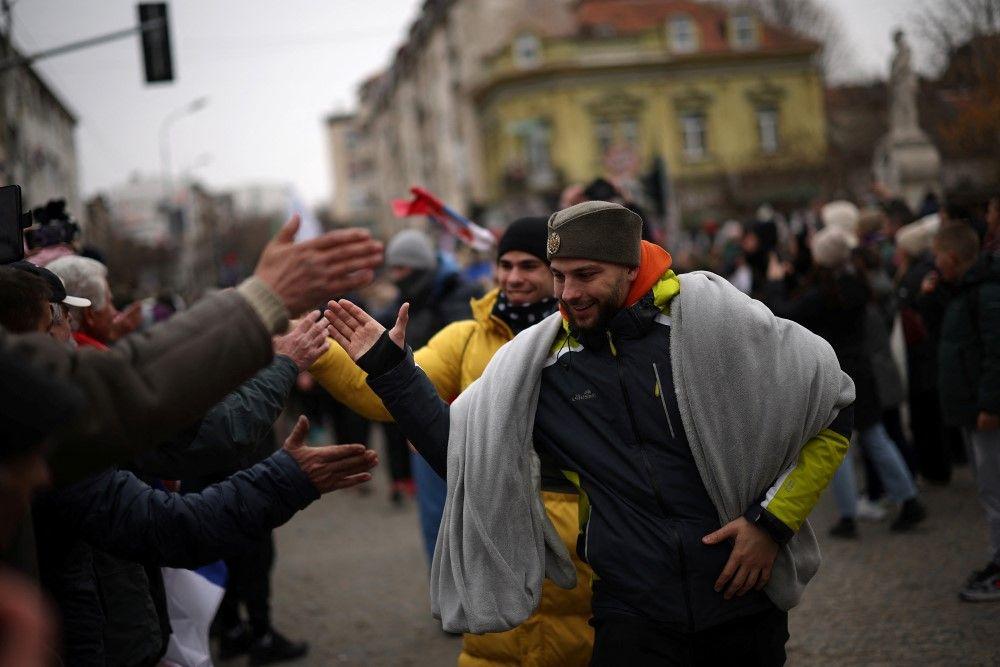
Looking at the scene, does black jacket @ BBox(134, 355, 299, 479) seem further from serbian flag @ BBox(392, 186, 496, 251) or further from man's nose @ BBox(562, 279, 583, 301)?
serbian flag @ BBox(392, 186, 496, 251)

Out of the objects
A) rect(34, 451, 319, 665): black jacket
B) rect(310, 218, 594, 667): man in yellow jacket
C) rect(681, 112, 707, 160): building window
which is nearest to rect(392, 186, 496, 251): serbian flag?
rect(310, 218, 594, 667): man in yellow jacket

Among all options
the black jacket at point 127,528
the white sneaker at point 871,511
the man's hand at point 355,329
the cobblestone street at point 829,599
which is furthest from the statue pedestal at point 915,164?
the black jacket at point 127,528

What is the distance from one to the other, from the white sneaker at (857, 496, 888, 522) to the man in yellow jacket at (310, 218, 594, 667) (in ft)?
16.1

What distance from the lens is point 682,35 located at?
46625 millimetres

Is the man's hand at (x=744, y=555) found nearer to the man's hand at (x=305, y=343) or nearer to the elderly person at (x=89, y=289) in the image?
the man's hand at (x=305, y=343)

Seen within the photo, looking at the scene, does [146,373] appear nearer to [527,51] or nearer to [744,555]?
[744,555]

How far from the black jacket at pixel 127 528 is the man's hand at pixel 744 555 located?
119cm

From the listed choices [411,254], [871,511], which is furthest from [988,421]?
[411,254]

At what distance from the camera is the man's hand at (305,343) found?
3.59m

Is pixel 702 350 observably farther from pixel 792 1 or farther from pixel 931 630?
pixel 792 1

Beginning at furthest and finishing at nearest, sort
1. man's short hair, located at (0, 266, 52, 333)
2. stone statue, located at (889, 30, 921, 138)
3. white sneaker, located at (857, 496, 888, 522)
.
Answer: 1. stone statue, located at (889, 30, 921, 138)
2. white sneaker, located at (857, 496, 888, 522)
3. man's short hair, located at (0, 266, 52, 333)

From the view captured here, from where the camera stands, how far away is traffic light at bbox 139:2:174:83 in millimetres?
15031

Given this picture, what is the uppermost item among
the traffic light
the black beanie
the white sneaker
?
the traffic light

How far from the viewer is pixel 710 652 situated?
314 centimetres
